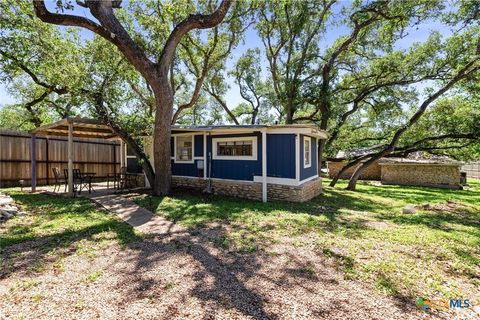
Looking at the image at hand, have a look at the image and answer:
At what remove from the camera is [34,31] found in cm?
972

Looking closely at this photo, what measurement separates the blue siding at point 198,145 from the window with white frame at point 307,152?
4.09m

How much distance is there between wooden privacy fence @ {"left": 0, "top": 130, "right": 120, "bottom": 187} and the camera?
10289 mm

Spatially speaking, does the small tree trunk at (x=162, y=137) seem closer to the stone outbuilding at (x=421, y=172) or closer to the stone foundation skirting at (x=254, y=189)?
the stone foundation skirting at (x=254, y=189)

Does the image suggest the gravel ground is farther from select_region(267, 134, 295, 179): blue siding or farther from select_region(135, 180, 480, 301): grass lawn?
select_region(267, 134, 295, 179): blue siding

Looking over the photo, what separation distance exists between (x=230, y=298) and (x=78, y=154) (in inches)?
495

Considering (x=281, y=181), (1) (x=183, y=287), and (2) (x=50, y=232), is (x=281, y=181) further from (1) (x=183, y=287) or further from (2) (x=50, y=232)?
(2) (x=50, y=232)

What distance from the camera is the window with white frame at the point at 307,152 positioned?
9.28 metres

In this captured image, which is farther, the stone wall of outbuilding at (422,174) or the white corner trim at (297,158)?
the stone wall of outbuilding at (422,174)

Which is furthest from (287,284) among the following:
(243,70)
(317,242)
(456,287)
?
(243,70)

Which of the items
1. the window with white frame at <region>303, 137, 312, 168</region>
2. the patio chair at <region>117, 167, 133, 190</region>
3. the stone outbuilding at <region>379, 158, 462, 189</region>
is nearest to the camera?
the window with white frame at <region>303, 137, 312, 168</region>

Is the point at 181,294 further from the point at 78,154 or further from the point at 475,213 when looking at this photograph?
the point at 78,154

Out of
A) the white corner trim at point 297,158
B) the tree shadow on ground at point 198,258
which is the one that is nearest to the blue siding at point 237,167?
the white corner trim at point 297,158

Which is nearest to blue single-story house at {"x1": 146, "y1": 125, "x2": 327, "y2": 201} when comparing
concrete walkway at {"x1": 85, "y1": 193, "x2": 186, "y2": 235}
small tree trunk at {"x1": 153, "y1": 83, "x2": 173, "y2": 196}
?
small tree trunk at {"x1": 153, "y1": 83, "x2": 173, "y2": 196}

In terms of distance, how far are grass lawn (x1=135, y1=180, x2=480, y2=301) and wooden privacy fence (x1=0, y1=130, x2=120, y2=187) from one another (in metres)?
6.70
